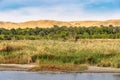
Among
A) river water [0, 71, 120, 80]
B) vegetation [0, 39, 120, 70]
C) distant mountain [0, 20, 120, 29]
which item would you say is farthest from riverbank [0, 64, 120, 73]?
distant mountain [0, 20, 120, 29]

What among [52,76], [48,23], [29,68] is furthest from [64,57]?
[48,23]

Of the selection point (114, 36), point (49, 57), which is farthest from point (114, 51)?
point (114, 36)

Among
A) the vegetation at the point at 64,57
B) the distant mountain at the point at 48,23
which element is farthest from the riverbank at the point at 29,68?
the distant mountain at the point at 48,23

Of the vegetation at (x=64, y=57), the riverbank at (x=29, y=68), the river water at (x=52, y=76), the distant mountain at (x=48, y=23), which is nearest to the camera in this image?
the river water at (x=52, y=76)

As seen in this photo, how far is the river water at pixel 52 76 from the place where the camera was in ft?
77.4

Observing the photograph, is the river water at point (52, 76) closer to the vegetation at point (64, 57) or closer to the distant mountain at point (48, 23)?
the vegetation at point (64, 57)

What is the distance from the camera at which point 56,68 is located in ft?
91.1

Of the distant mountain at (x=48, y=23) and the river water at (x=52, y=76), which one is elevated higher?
the river water at (x=52, y=76)

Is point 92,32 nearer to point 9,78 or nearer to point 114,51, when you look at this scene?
point 114,51

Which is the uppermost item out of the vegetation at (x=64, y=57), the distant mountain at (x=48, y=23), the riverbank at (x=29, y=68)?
the vegetation at (x=64, y=57)

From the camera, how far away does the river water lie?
77.4 feet

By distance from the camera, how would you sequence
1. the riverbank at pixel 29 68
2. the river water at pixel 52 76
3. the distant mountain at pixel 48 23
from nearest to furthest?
the river water at pixel 52 76
the riverbank at pixel 29 68
the distant mountain at pixel 48 23

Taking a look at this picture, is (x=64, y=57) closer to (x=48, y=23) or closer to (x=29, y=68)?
(x=29, y=68)

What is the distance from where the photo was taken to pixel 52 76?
2455 cm
